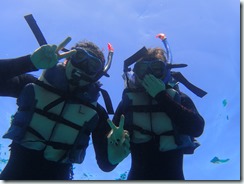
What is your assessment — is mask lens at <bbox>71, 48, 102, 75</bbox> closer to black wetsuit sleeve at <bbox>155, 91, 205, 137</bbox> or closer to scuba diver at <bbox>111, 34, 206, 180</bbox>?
scuba diver at <bbox>111, 34, 206, 180</bbox>

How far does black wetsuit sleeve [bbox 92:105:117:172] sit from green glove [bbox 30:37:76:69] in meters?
1.65

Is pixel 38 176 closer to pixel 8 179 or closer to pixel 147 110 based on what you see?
pixel 8 179

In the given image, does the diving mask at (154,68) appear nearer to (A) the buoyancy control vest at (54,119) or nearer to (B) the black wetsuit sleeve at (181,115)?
(B) the black wetsuit sleeve at (181,115)

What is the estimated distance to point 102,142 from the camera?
4906mm

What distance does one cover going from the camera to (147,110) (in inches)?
208

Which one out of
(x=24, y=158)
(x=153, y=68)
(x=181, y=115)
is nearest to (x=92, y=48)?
(x=153, y=68)

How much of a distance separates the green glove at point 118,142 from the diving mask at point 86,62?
5.13 ft

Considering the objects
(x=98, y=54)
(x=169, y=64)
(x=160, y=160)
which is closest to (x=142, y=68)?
(x=169, y=64)

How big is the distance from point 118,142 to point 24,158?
1.76 m

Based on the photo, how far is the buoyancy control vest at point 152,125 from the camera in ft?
16.3

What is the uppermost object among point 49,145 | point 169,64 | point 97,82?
point 169,64

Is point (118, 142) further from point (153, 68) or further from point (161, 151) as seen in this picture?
point (153, 68)

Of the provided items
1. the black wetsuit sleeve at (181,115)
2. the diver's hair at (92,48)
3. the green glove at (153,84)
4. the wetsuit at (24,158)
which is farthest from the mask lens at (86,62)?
the black wetsuit sleeve at (181,115)

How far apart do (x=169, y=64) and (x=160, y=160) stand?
2.20 m
